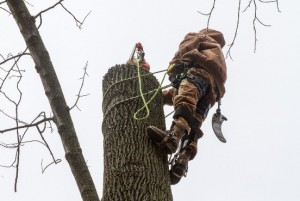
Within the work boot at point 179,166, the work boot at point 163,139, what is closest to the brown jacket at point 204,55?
the work boot at point 179,166

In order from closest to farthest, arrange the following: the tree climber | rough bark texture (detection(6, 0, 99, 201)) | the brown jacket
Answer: rough bark texture (detection(6, 0, 99, 201)) < the tree climber < the brown jacket

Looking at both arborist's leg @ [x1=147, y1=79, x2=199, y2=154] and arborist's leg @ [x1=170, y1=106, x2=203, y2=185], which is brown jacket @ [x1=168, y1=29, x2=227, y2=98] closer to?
arborist's leg @ [x1=147, y1=79, x2=199, y2=154]

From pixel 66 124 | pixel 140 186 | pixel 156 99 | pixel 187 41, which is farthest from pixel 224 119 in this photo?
pixel 66 124

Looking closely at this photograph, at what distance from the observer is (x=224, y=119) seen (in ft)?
14.7

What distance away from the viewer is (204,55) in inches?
158

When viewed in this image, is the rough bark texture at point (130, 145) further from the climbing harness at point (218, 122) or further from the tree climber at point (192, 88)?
the climbing harness at point (218, 122)

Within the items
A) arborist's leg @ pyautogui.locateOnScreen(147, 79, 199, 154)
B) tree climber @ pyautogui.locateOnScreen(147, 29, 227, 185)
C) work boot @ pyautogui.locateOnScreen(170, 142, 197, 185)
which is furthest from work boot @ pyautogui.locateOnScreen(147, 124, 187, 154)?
work boot @ pyautogui.locateOnScreen(170, 142, 197, 185)

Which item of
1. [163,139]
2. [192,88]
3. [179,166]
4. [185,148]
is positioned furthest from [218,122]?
[163,139]

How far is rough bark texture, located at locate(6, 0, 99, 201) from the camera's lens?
2402mm

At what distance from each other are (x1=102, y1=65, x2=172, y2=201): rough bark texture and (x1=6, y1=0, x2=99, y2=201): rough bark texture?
31 cm

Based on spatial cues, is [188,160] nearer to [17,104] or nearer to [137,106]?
[137,106]

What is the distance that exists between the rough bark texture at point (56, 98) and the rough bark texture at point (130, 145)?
0.31 meters

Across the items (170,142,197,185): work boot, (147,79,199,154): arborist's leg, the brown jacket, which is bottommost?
(170,142,197,185): work boot

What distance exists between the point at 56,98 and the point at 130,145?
616 millimetres
